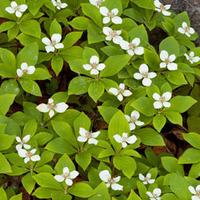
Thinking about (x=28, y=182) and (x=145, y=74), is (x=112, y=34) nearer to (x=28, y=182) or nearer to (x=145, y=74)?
(x=145, y=74)

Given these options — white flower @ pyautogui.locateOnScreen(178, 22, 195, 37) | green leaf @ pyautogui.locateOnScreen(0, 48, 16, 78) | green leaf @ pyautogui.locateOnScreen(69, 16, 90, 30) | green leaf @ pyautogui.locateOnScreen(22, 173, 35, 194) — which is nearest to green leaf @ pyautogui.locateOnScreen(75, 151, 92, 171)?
green leaf @ pyautogui.locateOnScreen(22, 173, 35, 194)

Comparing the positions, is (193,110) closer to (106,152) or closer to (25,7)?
(106,152)

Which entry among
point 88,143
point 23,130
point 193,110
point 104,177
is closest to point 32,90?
point 23,130

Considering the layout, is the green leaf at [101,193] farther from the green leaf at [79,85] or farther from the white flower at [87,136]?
the green leaf at [79,85]

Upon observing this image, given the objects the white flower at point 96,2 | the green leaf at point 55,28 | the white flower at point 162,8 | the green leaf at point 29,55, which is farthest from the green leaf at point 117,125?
the white flower at point 162,8

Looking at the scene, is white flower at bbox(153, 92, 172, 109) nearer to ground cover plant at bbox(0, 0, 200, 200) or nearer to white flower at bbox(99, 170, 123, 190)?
ground cover plant at bbox(0, 0, 200, 200)

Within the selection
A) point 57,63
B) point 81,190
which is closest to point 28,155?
point 81,190

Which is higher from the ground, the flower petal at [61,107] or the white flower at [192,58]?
the white flower at [192,58]
